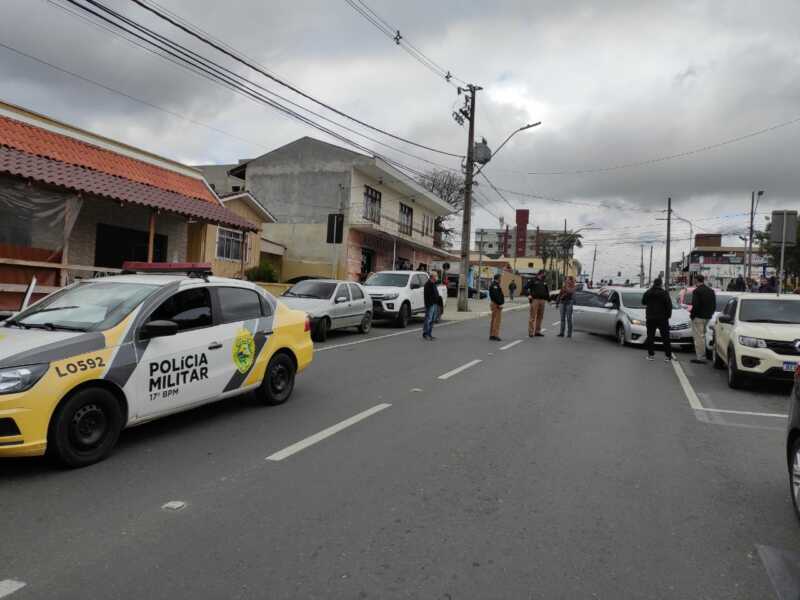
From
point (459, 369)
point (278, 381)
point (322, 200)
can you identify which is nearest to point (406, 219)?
point (322, 200)

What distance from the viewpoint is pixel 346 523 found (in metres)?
3.71

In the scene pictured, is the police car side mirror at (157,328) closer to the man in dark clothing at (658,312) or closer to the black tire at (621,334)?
the man in dark clothing at (658,312)

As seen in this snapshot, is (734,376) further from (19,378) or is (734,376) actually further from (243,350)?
(19,378)

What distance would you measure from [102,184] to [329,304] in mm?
5955

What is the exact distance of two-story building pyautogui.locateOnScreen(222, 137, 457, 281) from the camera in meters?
31.5

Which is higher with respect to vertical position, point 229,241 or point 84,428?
point 229,241

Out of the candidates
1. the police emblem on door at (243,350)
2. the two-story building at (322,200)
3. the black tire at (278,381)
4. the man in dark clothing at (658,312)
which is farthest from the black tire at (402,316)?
the police emblem on door at (243,350)

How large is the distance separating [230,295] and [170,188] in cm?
1321

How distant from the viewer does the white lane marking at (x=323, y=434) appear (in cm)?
511

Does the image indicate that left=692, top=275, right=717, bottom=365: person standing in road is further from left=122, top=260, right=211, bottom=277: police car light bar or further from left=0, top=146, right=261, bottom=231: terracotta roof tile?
left=0, top=146, right=261, bottom=231: terracotta roof tile

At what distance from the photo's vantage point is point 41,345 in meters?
4.51

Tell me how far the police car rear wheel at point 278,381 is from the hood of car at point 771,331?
7095 mm

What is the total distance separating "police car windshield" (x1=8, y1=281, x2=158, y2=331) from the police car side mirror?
0.23m

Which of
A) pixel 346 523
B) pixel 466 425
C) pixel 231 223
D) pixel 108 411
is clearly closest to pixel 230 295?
pixel 108 411
